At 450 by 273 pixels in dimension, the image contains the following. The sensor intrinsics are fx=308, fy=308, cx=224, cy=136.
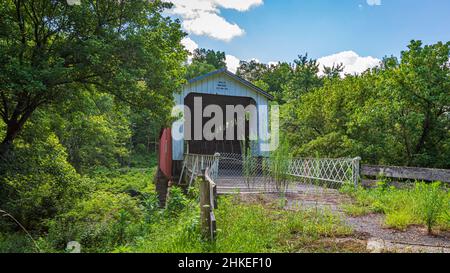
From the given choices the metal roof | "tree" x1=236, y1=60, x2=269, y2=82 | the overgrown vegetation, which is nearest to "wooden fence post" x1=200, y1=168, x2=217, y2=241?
the overgrown vegetation

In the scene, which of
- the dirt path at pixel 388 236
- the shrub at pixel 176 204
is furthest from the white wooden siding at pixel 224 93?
the dirt path at pixel 388 236

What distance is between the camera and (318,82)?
76.1ft

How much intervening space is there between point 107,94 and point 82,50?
288 cm

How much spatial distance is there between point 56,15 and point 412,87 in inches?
435

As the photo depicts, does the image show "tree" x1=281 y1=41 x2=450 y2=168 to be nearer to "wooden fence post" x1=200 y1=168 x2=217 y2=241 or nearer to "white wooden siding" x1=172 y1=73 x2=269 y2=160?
"white wooden siding" x1=172 y1=73 x2=269 y2=160

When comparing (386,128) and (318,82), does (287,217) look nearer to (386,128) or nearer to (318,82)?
(386,128)

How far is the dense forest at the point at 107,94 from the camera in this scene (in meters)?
7.65

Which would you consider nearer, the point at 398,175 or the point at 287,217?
the point at 287,217

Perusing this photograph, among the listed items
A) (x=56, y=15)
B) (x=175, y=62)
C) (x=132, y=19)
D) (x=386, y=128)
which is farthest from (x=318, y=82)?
(x=56, y=15)

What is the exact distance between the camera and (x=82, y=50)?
306 inches

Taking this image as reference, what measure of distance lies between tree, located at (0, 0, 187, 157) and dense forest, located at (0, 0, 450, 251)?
30 mm

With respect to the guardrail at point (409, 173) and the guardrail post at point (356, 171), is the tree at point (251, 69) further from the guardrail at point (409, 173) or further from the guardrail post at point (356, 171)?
the guardrail at point (409, 173)

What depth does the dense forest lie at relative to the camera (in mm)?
7652

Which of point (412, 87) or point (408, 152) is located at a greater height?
point (412, 87)
